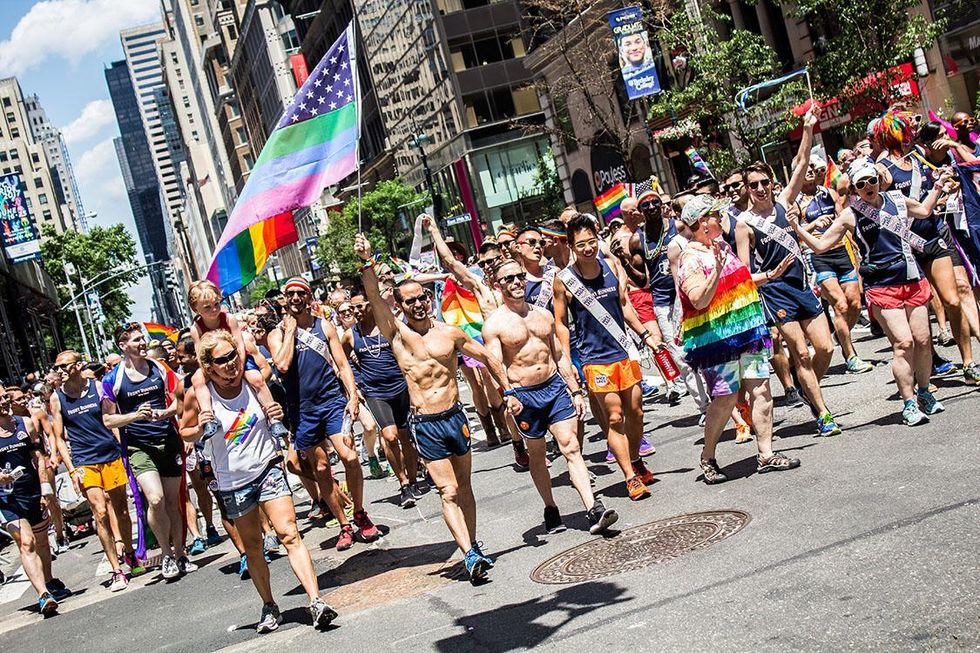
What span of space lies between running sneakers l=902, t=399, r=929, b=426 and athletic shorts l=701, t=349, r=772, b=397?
1054mm

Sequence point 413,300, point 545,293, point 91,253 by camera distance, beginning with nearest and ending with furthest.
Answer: point 413,300
point 545,293
point 91,253

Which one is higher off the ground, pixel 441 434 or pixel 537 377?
pixel 537 377

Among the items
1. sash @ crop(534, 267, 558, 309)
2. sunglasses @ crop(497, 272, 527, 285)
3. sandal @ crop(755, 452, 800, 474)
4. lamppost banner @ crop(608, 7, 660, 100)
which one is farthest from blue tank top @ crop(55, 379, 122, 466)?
lamppost banner @ crop(608, 7, 660, 100)

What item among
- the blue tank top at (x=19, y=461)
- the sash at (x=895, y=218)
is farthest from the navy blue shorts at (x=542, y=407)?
the blue tank top at (x=19, y=461)

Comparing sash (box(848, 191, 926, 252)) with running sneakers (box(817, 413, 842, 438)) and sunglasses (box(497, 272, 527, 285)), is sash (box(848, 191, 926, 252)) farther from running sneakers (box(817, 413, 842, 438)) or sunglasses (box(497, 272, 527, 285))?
sunglasses (box(497, 272, 527, 285))

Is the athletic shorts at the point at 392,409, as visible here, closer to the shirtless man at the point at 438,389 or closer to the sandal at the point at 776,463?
the shirtless man at the point at 438,389

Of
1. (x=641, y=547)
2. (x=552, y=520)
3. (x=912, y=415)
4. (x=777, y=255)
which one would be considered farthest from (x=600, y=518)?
(x=777, y=255)

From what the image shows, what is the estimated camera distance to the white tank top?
809 centimetres

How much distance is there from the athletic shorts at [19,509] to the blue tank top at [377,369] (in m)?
3.14

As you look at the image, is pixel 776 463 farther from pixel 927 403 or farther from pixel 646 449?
pixel 646 449

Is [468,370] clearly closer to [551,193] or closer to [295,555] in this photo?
[295,555]

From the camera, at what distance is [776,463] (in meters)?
8.57

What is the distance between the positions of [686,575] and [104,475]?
23.2 ft

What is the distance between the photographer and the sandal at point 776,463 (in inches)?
337
